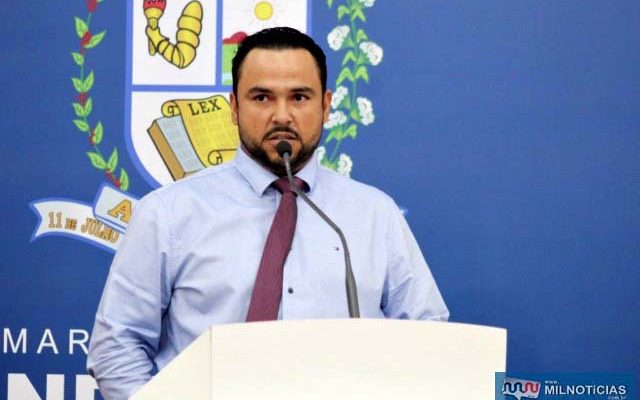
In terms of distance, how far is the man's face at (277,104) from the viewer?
6.73ft

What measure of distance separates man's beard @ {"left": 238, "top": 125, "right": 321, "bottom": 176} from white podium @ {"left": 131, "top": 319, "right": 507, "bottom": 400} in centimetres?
84

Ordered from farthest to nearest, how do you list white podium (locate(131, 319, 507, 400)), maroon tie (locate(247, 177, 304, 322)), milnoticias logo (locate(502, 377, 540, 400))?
maroon tie (locate(247, 177, 304, 322)), milnoticias logo (locate(502, 377, 540, 400)), white podium (locate(131, 319, 507, 400))

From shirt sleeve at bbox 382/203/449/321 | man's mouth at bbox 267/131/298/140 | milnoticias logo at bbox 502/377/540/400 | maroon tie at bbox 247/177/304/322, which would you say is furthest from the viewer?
shirt sleeve at bbox 382/203/449/321

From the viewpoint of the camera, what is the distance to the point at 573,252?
2.55m

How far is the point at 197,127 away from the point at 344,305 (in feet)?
2.70

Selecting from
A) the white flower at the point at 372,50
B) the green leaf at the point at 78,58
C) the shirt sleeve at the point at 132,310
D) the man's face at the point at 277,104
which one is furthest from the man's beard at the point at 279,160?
the green leaf at the point at 78,58

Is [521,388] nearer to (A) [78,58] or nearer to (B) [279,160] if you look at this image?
(B) [279,160]

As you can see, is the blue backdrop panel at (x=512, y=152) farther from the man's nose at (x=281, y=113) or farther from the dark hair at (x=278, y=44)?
the man's nose at (x=281, y=113)

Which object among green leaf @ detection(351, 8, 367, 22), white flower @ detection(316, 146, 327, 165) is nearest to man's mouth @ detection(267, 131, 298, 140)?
white flower @ detection(316, 146, 327, 165)

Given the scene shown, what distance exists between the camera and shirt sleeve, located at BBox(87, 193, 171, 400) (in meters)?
1.96

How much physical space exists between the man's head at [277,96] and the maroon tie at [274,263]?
0.12 m

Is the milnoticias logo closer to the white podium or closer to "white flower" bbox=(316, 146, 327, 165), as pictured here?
the white podium

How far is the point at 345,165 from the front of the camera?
2.60m

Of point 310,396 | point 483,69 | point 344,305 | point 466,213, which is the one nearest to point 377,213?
point 344,305
